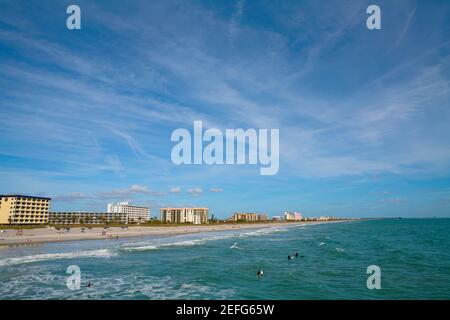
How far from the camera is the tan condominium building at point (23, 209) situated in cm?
14488

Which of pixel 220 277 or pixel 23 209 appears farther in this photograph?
pixel 23 209

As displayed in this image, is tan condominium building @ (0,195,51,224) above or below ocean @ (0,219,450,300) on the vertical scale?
above

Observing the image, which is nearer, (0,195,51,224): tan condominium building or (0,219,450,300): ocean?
(0,219,450,300): ocean

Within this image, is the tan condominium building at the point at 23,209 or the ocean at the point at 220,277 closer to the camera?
the ocean at the point at 220,277

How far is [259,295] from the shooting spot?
30.3m

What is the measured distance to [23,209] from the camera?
5906 inches

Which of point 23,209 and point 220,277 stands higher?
point 23,209

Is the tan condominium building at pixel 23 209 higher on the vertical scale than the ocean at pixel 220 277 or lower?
higher

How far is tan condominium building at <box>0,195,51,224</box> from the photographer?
145 metres
